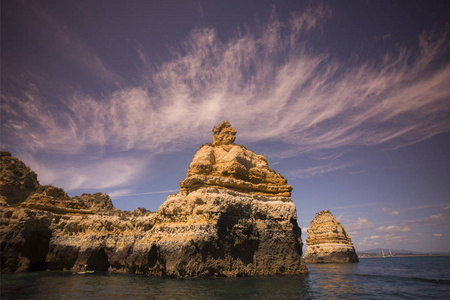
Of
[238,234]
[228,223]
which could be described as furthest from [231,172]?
[238,234]

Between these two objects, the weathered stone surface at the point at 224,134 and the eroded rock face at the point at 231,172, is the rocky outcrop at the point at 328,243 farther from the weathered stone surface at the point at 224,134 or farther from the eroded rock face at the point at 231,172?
the weathered stone surface at the point at 224,134

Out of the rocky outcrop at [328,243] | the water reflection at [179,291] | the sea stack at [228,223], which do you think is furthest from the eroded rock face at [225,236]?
the rocky outcrop at [328,243]

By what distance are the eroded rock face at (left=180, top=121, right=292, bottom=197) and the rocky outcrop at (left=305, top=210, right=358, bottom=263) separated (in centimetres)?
3697

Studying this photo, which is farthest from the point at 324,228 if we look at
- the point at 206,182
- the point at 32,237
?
the point at 32,237

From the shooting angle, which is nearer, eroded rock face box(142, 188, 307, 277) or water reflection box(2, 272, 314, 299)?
water reflection box(2, 272, 314, 299)

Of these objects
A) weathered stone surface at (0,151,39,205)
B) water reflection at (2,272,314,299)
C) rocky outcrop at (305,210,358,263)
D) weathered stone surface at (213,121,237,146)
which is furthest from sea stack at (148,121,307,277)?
rocky outcrop at (305,210,358,263)

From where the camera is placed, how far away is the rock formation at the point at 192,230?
17.4 m

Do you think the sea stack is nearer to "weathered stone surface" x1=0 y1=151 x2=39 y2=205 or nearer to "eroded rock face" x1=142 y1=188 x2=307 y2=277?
"eroded rock face" x1=142 y1=188 x2=307 y2=277

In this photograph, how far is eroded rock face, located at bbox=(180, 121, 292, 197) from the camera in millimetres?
20312

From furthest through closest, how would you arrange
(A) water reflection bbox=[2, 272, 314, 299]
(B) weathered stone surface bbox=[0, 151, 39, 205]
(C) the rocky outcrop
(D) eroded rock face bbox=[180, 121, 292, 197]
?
1. (C) the rocky outcrop
2. (B) weathered stone surface bbox=[0, 151, 39, 205]
3. (D) eroded rock face bbox=[180, 121, 292, 197]
4. (A) water reflection bbox=[2, 272, 314, 299]

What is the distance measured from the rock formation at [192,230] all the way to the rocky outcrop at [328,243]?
36.3 meters

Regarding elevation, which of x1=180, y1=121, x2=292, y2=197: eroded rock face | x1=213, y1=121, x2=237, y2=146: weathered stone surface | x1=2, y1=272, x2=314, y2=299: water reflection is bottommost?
x1=2, y1=272, x2=314, y2=299: water reflection

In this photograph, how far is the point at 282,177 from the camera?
953 inches

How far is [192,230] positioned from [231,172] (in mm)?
6163
